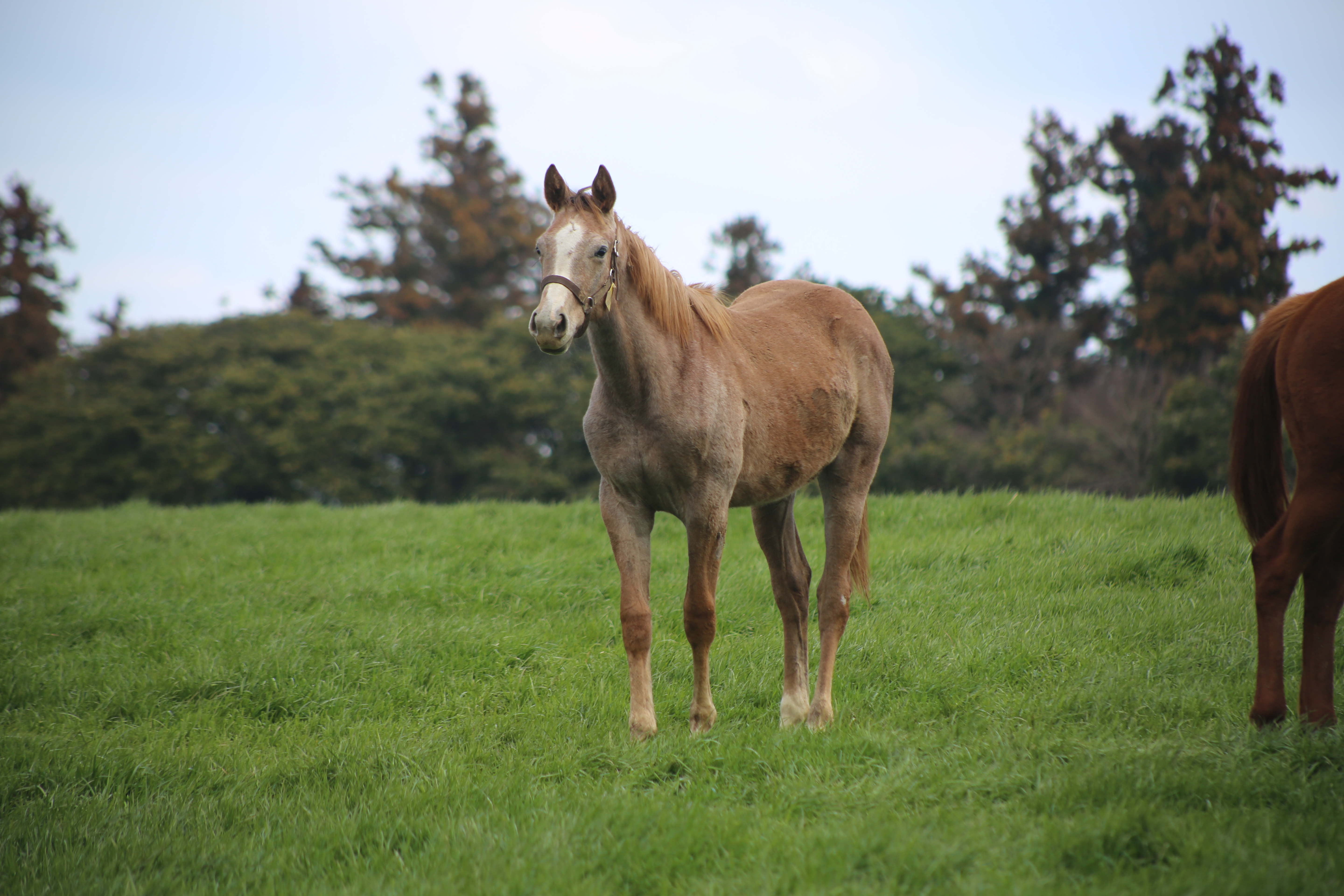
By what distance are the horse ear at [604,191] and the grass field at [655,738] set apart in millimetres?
2496

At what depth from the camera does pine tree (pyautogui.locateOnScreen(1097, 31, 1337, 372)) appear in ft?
79.8

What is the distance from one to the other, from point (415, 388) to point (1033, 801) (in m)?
27.3

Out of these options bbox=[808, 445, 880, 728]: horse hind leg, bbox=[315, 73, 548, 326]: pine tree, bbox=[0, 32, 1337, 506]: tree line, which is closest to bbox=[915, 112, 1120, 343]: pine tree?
bbox=[0, 32, 1337, 506]: tree line

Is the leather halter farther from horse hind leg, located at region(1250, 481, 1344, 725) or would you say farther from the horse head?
horse hind leg, located at region(1250, 481, 1344, 725)

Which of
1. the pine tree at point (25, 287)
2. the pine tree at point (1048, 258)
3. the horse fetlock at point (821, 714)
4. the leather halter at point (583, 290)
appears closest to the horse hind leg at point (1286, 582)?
the horse fetlock at point (821, 714)

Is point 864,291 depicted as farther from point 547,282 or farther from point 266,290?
point 547,282

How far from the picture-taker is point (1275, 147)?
24828mm

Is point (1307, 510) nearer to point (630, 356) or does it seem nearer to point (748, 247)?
point (630, 356)

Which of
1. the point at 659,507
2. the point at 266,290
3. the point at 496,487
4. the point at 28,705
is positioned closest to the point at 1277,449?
the point at 659,507

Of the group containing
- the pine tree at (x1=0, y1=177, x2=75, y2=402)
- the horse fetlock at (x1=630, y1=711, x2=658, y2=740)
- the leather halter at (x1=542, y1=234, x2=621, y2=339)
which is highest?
the pine tree at (x1=0, y1=177, x2=75, y2=402)

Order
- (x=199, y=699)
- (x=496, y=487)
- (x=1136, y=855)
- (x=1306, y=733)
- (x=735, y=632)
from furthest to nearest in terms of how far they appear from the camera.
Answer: (x=496, y=487) → (x=735, y=632) → (x=199, y=699) → (x=1306, y=733) → (x=1136, y=855)

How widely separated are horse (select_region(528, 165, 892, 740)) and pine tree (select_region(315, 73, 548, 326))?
109 feet

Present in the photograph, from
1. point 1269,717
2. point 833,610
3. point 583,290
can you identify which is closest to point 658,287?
point 583,290

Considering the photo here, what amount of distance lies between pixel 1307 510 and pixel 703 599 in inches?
103
